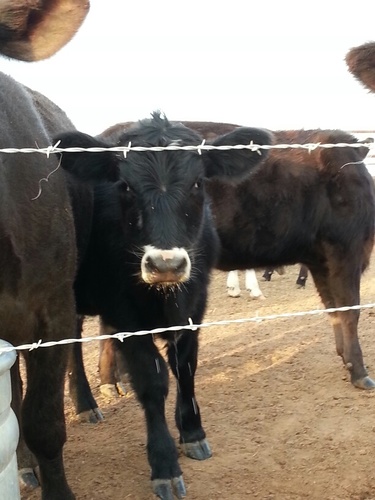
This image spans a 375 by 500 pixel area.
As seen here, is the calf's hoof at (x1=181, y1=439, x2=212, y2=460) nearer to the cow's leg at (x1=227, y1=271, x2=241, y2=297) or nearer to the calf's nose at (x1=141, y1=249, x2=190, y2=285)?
the calf's nose at (x1=141, y1=249, x2=190, y2=285)

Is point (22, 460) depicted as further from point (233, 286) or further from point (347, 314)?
point (233, 286)

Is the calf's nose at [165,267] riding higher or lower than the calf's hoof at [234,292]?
higher

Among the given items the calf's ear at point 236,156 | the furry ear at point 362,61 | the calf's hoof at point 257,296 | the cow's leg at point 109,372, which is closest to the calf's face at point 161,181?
the calf's ear at point 236,156

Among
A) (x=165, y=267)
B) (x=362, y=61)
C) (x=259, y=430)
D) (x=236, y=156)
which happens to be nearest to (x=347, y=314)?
(x=259, y=430)

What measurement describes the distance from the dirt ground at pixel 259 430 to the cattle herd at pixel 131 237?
0.20 m

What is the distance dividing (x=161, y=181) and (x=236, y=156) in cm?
62

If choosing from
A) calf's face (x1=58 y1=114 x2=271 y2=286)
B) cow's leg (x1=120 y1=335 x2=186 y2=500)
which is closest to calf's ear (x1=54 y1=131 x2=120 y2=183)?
calf's face (x1=58 y1=114 x2=271 y2=286)

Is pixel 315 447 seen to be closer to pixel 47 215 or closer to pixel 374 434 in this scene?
pixel 374 434

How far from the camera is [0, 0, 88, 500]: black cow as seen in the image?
2.75 metres

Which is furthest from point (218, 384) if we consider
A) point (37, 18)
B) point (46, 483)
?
point (37, 18)

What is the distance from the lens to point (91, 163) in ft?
12.1

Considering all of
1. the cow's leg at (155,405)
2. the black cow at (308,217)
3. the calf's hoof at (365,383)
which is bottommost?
the calf's hoof at (365,383)

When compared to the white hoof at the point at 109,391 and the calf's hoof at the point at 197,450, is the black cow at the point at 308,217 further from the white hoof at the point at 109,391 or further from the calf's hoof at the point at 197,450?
the calf's hoof at the point at 197,450

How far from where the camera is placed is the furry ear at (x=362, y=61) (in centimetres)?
330
